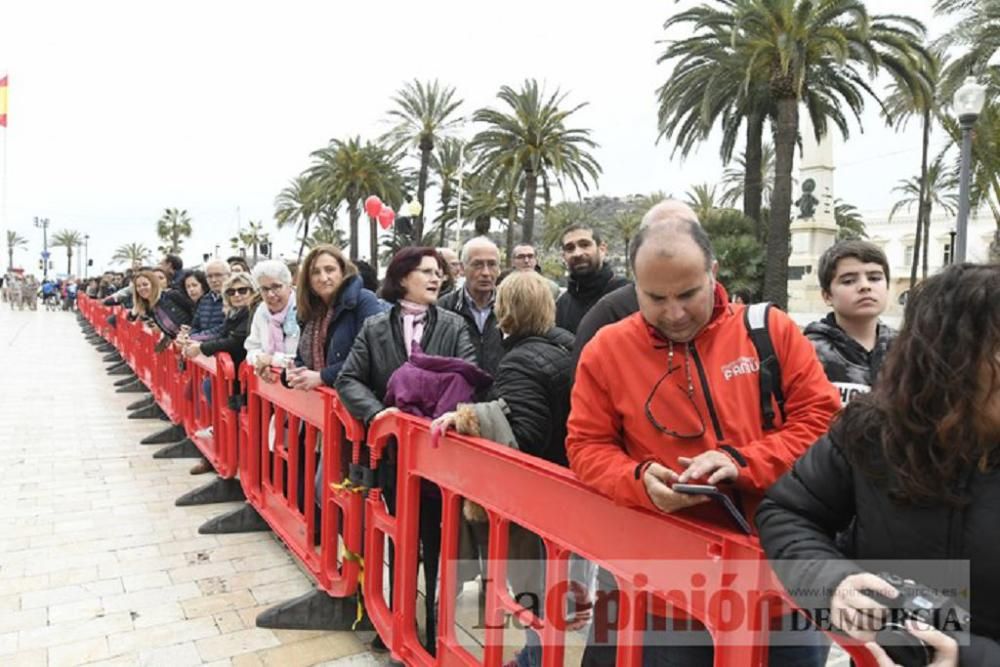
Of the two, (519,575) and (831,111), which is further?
(831,111)

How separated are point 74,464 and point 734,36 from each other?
51.7ft

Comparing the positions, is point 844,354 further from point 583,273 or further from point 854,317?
point 583,273

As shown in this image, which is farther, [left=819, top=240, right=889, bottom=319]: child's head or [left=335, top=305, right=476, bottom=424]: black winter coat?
[left=335, top=305, right=476, bottom=424]: black winter coat

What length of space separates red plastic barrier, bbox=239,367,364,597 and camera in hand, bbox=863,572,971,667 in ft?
7.49

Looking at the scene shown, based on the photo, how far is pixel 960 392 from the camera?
1.24 metres

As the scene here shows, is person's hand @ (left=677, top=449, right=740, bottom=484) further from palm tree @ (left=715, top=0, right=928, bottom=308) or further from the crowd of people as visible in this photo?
palm tree @ (left=715, top=0, right=928, bottom=308)

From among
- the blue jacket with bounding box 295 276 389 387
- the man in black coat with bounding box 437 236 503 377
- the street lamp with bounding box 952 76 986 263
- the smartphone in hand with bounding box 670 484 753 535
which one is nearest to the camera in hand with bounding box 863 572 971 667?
the smartphone in hand with bounding box 670 484 753 535

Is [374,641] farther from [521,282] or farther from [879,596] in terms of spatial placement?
[879,596]

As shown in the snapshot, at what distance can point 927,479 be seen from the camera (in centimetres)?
122

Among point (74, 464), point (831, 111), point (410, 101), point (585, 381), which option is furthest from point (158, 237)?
point (585, 381)

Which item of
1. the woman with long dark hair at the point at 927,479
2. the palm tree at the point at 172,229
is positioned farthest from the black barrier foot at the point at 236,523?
the palm tree at the point at 172,229

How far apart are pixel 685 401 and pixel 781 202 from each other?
58.8 feet

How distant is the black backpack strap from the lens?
1.70m

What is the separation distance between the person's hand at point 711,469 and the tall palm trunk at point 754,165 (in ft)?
71.7
